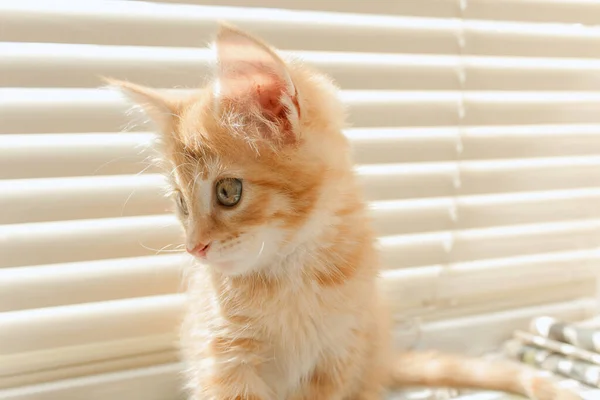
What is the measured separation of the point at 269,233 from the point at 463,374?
57 centimetres

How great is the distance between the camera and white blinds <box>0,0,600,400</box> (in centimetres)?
107

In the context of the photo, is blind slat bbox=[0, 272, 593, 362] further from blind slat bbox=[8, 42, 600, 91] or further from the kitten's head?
blind slat bbox=[8, 42, 600, 91]

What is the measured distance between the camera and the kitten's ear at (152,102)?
0.95 m

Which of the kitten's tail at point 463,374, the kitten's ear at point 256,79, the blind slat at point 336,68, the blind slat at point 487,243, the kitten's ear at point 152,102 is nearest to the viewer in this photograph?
the kitten's ear at point 256,79

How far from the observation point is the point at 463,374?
1.21 metres

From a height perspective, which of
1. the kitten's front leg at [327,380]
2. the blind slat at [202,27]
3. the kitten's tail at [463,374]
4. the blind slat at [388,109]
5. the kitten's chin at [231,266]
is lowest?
the kitten's tail at [463,374]

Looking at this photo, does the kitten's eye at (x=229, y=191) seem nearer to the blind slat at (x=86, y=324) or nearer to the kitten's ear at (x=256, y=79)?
the kitten's ear at (x=256, y=79)

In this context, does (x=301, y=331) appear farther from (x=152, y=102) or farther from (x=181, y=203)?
(x=152, y=102)

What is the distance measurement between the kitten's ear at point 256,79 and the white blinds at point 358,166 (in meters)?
0.24

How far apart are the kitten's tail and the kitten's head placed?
46 cm

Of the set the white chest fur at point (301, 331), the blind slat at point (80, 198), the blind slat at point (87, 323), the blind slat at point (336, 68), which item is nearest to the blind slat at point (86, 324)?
the blind slat at point (87, 323)

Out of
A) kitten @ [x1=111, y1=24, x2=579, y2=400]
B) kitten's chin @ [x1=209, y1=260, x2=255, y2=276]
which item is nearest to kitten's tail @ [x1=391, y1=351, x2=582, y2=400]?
kitten @ [x1=111, y1=24, x2=579, y2=400]

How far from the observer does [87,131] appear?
1.10 metres

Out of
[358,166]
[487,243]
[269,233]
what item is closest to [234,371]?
[269,233]
